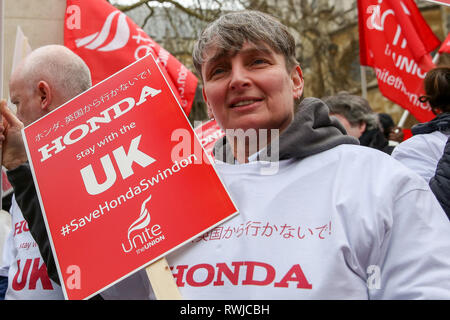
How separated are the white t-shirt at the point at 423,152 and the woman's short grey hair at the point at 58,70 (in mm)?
1394

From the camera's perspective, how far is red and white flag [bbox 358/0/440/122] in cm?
509

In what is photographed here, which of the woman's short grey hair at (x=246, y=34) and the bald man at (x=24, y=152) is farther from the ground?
the woman's short grey hair at (x=246, y=34)

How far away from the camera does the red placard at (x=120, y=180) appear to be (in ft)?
5.27

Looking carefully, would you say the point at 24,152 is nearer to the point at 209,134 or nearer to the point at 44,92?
the point at 44,92

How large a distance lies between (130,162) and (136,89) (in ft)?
0.87

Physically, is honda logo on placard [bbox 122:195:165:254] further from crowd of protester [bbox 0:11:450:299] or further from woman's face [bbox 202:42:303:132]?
woman's face [bbox 202:42:303:132]

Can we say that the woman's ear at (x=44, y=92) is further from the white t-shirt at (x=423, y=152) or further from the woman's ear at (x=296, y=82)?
the white t-shirt at (x=423, y=152)

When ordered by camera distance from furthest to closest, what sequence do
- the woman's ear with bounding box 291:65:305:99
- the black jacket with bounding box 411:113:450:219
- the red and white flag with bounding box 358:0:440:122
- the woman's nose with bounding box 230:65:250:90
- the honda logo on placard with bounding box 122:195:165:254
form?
the red and white flag with bounding box 358:0:440:122 → the black jacket with bounding box 411:113:450:219 → the woman's ear with bounding box 291:65:305:99 → the woman's nose with bounding box 230:65:250:90 → the honda logo on placard with bounding box 122:195:165:254

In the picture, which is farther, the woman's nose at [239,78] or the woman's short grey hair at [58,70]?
the woman's short grey hair at [58,70]

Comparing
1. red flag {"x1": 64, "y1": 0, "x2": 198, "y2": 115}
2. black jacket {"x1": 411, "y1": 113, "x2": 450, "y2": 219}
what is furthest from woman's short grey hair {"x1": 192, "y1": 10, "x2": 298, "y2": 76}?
red flag {"x1": 64, "y1": 0, "x2": 198, "y2": 115}

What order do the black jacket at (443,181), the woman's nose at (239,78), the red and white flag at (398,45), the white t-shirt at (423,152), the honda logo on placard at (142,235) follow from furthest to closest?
the red and white flag at (398,45) → the white t-shirt at (423,152) → the black jacket at (443,181) → the woman's nose at (239,78) → the honda logo on placard at (142,235)

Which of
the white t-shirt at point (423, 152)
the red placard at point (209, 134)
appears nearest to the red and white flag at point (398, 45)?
the red placard at point (209, 134)

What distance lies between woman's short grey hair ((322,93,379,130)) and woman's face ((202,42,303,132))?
2.52m

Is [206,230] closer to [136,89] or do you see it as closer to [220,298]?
[220,298]
